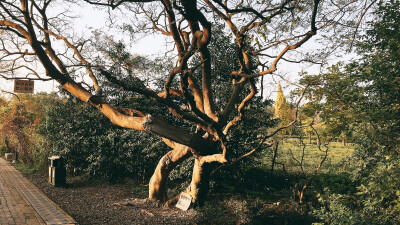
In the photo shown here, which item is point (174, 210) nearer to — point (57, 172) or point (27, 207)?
point (27, 207)

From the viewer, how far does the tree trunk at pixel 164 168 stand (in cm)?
730

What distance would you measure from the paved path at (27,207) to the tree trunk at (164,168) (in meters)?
2.20

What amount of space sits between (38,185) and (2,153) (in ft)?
47.9

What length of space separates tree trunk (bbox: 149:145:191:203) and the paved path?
2.20 metres

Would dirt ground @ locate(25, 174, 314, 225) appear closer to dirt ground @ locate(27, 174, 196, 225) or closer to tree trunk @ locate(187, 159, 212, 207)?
dirt ground @ locate(27, 174, 196, 225)

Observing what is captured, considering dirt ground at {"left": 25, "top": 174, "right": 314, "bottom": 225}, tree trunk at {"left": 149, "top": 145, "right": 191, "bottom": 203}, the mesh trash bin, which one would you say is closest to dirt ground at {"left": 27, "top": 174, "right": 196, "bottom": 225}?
dirt ground at {"left": 25, "top": 174, "right": 314, "bottom": 225}

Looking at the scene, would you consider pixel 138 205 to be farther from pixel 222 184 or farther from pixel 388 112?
pixel 388 112

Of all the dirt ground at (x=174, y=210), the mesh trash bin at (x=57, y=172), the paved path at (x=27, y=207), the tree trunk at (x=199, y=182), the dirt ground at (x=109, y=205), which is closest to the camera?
the paved path at (x=27, y=207)

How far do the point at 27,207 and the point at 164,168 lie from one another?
3576mm

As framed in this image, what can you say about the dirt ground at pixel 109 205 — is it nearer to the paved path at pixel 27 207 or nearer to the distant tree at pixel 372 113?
the paved path at pixel 27 207

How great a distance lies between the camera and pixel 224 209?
7.29 metres

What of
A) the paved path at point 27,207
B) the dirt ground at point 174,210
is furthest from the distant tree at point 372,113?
the paved path at point 27,207

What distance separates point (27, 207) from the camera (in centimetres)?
740

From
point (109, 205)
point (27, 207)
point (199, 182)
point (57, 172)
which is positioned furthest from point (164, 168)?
point (57, 172)
